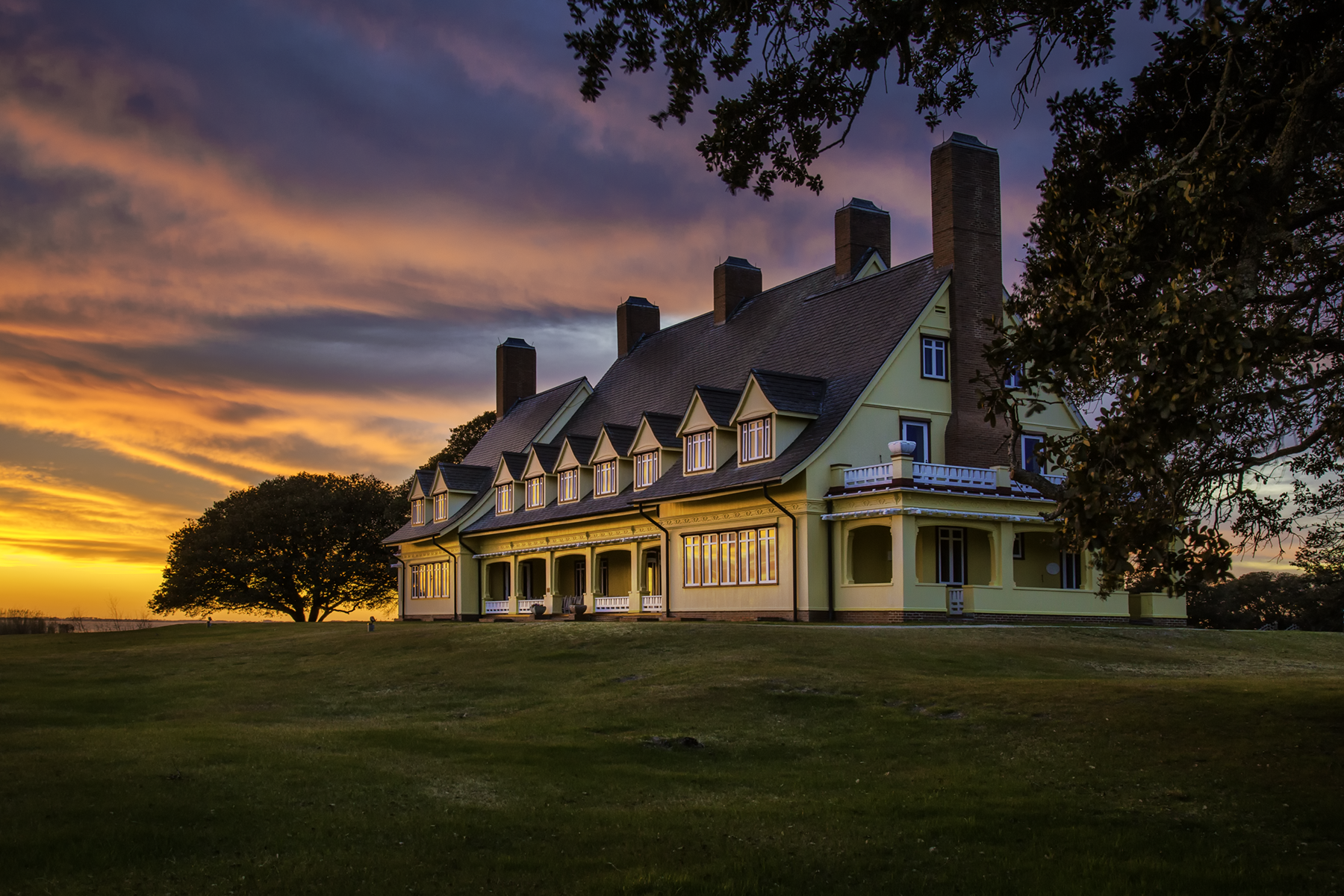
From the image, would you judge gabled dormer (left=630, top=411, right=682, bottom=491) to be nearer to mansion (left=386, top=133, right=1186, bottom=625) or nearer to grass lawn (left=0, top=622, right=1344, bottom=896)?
mansion (left=386, top=133, right=1186, bottom=625)

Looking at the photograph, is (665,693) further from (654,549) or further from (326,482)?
(326,482)

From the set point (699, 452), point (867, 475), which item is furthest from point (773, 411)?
point (699, 452)

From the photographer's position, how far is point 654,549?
44.5 m

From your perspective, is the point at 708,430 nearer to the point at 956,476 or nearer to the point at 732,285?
the point at 956,476

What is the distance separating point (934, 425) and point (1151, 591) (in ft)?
29.1

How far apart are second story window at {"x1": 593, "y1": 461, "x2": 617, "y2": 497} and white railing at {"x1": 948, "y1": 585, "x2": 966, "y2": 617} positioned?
47.6 ft

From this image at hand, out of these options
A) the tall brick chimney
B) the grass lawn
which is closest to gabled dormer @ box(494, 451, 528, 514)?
the tall brick chimney

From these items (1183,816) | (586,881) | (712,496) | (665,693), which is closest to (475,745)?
(665,693)

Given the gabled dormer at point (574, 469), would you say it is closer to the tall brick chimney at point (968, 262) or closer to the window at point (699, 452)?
the window at point (699, 452)

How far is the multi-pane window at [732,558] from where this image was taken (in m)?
36.0

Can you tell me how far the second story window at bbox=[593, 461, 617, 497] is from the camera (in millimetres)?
44188

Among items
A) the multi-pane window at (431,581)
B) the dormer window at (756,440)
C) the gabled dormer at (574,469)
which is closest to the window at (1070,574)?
the dormer window at (756,440)

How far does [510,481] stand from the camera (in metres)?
52.5

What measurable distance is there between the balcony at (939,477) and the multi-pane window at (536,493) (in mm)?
17810
